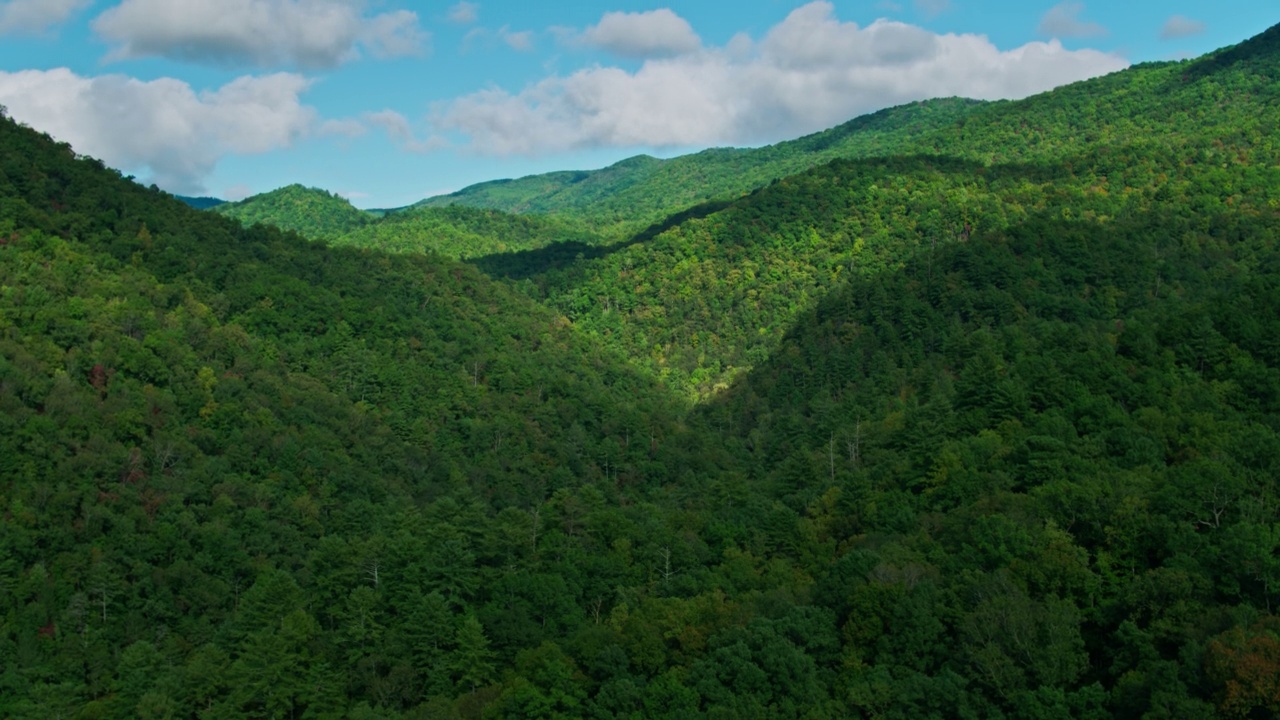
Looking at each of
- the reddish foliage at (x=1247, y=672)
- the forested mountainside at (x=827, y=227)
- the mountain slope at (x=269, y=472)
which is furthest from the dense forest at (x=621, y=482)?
the forested mountainside at (x=827, y=227)

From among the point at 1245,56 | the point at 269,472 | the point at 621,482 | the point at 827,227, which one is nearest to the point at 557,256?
the point at 827,227

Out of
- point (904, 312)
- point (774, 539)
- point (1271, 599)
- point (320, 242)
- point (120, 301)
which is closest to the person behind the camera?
point (1271, 599)

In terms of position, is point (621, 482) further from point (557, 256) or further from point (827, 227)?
point (557, 256)

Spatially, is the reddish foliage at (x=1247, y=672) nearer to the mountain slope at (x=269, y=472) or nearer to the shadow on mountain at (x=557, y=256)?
the mountain slope at (x=269, y=472)

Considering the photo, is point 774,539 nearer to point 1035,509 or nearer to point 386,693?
point 1035,509

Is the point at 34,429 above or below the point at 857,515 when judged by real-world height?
above

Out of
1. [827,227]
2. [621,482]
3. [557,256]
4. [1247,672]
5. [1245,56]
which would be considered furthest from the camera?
[1245,56]

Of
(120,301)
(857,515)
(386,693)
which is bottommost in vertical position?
(386,693)

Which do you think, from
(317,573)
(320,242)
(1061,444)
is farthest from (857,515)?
(320,242)

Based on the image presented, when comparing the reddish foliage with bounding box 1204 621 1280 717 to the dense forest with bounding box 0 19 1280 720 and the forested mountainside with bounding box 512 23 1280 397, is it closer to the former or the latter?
the dense forest with bounding box 0 19 1280 720
